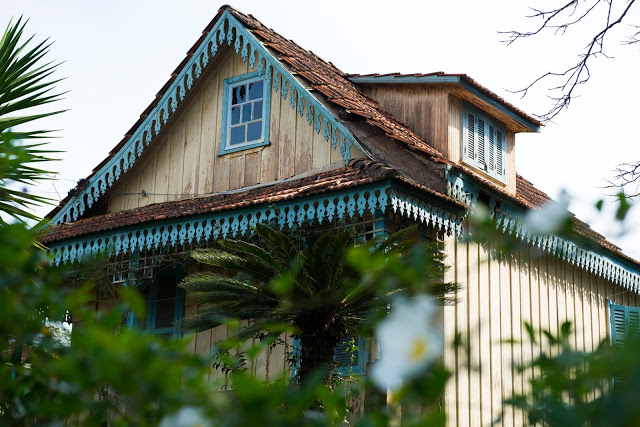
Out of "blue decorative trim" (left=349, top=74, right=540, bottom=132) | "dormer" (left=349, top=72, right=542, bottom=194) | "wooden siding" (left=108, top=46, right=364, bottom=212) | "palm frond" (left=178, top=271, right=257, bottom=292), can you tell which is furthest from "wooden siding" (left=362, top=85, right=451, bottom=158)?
"palm frond" (left=178, top=271, right=257, bottom=292)

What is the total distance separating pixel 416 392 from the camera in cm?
189

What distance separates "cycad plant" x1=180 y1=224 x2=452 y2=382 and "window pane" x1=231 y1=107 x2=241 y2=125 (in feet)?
11.9

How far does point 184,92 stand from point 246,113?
3.13ft

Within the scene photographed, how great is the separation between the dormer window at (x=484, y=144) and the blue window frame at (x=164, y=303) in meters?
4.25

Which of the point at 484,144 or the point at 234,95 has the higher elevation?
the point at 234,95

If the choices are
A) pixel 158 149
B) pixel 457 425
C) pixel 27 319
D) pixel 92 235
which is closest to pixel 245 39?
pixel 158 149

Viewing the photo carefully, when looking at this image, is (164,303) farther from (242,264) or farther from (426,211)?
(426,211)

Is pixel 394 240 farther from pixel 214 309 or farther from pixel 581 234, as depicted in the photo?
pixel 581 234

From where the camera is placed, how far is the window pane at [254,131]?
12.0 m

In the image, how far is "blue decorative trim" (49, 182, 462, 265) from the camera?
8.98 meters

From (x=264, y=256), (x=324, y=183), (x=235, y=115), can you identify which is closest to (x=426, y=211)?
(x=324, y=183)

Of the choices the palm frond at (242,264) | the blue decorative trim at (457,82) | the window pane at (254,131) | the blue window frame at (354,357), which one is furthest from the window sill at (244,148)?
the palm frond at (242,264)

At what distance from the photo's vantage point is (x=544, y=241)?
972cm

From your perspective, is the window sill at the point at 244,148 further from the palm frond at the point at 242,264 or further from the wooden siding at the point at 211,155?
the palm frond at the point at 242,264
